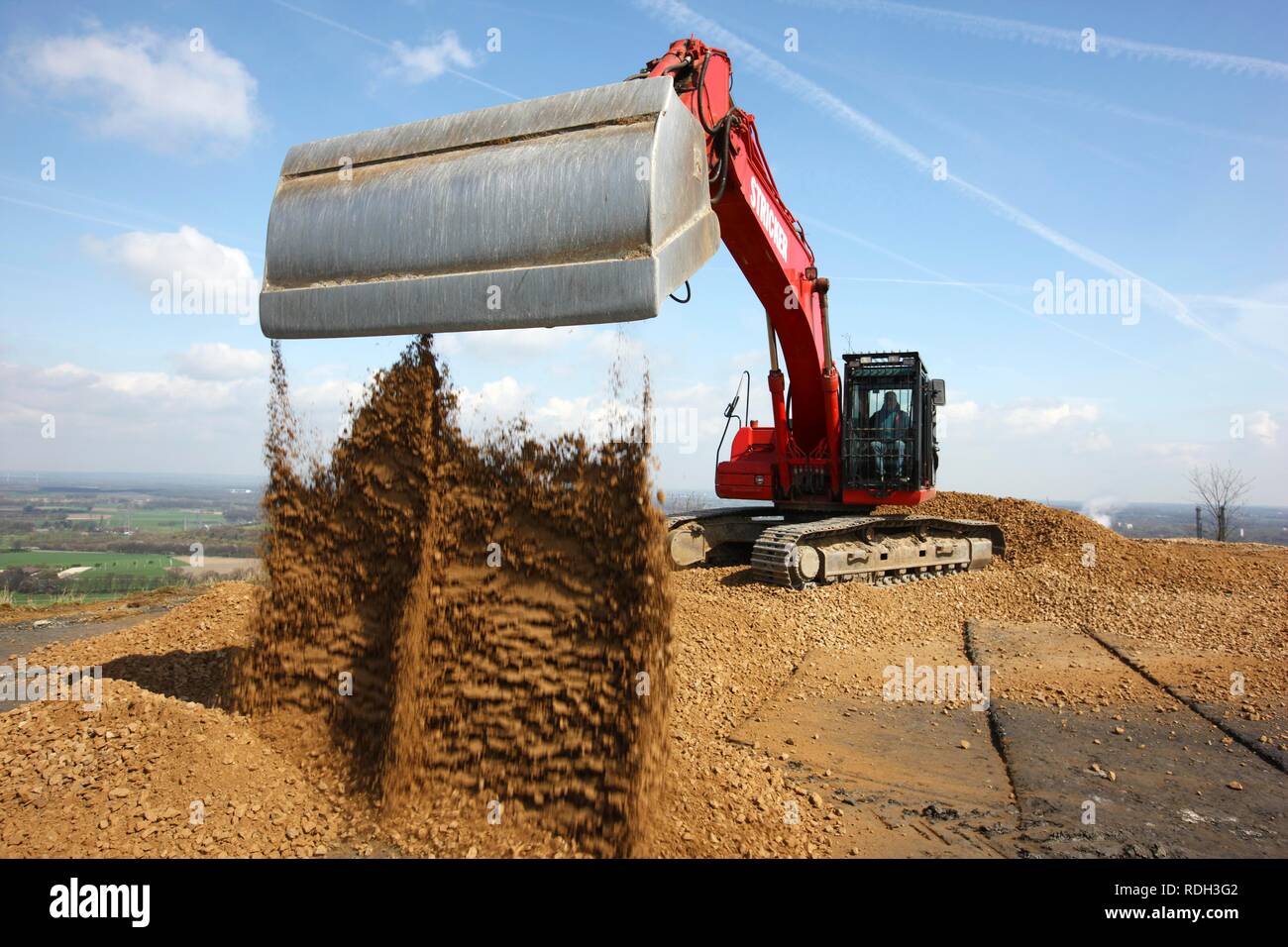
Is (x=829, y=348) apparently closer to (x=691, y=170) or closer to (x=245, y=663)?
(x=691, y=170)

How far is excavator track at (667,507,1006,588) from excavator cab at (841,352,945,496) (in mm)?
726

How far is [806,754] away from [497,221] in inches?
147

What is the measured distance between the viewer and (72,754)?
3975 millimetres

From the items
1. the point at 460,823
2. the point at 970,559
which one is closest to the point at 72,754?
the point at 460,823

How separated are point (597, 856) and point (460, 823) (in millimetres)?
694

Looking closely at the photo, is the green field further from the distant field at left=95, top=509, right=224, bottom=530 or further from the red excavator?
the red excavator

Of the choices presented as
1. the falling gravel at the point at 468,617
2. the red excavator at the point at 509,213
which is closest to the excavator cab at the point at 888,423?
the red excavator at the point at 509,213

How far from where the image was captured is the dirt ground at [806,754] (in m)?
3.63

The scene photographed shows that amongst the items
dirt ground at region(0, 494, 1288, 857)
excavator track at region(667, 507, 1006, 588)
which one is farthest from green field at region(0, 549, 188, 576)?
excavator track at region(667, 507, 1006, 588)

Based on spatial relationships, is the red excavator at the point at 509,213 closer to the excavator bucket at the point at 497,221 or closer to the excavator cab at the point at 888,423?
the excavator bucket at the point at 497,221

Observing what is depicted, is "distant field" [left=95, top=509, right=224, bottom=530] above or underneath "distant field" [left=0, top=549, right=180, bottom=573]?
above

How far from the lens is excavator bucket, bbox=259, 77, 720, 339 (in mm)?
3336

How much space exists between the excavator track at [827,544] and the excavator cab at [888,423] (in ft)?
2.38

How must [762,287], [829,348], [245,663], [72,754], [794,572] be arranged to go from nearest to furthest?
[72,754], [245,663], [762,287], [794,572], [829,348]
